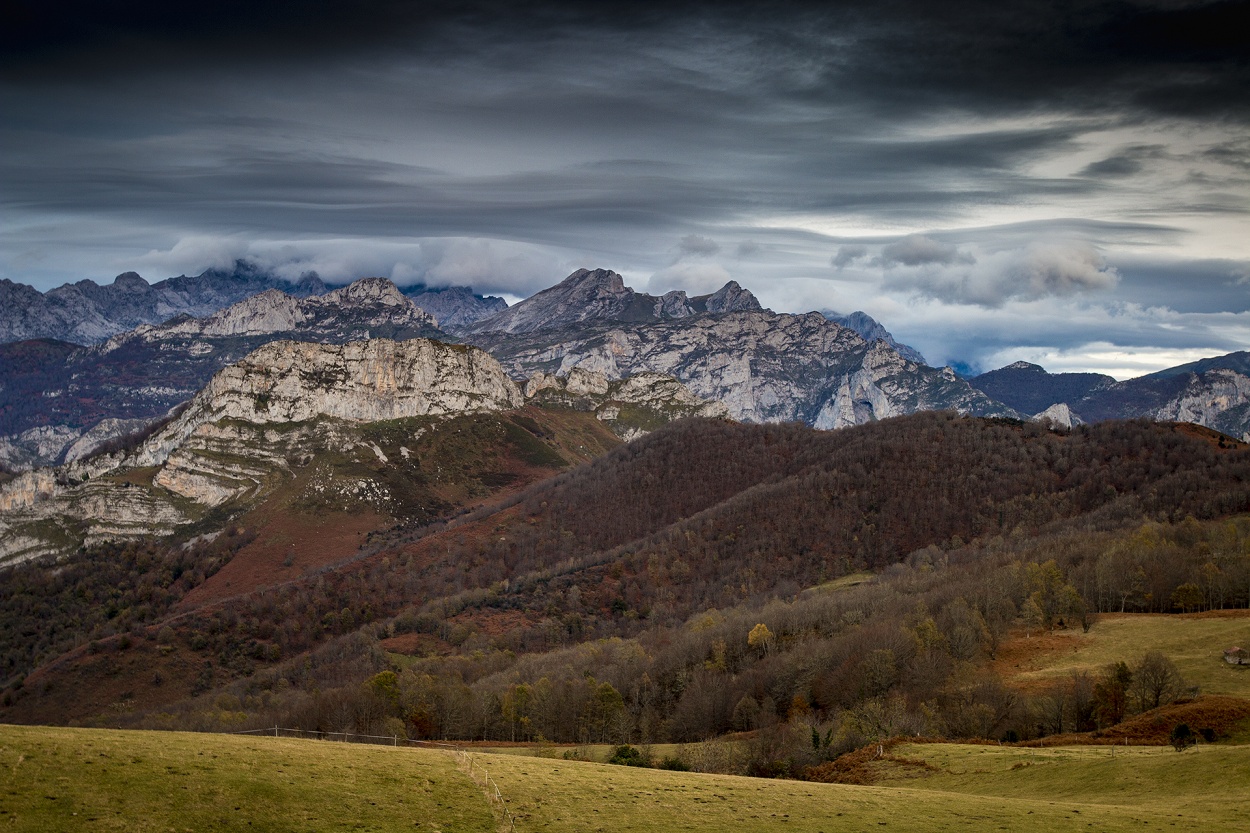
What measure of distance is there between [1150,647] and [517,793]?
10959 centimetres

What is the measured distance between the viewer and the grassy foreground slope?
41.2 m

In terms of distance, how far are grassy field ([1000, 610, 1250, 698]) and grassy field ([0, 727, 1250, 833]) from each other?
42.7 m

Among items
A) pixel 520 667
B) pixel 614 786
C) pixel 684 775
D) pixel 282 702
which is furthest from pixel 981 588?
pixel 282 702

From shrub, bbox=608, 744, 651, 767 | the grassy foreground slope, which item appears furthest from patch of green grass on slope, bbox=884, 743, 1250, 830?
the grassy foreground slope

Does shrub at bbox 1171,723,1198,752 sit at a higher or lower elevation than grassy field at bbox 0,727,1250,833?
lower

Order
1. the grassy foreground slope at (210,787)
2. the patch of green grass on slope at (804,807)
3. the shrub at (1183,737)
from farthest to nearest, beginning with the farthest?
the shrub at (1183,737)
the patch of green grass on slope at (804,807)
the grassy foreground slope at (210,787)

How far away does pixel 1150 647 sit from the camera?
123 metres

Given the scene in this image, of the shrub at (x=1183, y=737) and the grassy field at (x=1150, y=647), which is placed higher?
the shrub at (x=1183, y=737)

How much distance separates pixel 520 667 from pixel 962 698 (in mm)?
95047

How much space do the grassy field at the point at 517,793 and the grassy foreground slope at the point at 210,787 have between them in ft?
0.37

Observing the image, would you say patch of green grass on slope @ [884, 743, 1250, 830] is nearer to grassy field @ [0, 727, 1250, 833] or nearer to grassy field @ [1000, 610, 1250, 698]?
grassy field @ [0, 727, 1250, 833]

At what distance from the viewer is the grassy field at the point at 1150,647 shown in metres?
104

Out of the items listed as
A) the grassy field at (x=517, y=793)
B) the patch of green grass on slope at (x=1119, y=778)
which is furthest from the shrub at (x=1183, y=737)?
the grassy field at (x=517, y=793)

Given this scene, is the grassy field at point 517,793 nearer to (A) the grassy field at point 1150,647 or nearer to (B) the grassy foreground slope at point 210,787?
(B) the grassy foreground slope at point 210,787
